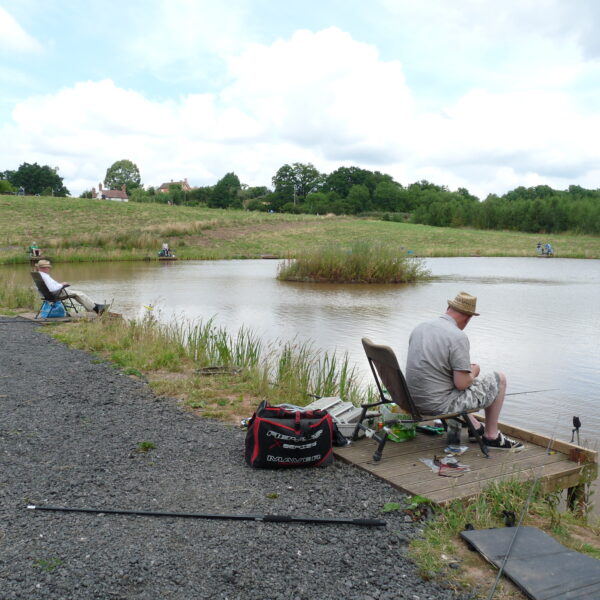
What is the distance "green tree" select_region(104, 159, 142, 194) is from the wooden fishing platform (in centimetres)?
13671

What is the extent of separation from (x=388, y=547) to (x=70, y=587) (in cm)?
163

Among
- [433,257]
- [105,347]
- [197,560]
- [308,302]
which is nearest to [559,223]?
[433,257]

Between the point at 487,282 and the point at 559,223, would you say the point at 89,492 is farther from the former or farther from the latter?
the point at 559,223

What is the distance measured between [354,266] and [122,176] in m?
122

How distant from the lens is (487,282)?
2522cm

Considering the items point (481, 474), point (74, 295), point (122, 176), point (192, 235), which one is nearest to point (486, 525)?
point (481, 474)

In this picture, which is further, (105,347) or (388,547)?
(105,347)

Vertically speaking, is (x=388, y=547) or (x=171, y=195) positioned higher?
(x=171, y=195)

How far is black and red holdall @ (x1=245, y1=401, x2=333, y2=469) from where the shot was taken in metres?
4.40

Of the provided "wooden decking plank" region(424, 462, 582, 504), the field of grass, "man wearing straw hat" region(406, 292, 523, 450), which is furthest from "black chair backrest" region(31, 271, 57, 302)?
the field of grass

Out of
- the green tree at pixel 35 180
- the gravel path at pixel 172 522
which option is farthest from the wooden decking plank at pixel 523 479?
the green tree at pixel 35 180

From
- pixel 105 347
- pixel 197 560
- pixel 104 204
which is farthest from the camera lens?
pixel 104 204

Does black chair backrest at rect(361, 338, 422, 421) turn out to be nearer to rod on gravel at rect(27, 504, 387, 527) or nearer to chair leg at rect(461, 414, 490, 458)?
chair leg at rect(461, 414, 490, 458)

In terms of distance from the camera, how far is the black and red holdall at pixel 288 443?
4.40 m
